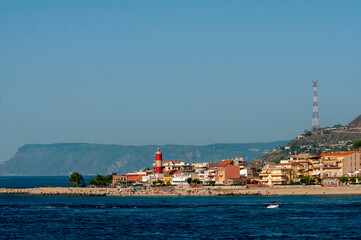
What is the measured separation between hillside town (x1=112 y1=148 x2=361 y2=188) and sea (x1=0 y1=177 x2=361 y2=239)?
170 ft

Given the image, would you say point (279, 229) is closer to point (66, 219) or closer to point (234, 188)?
point (66, 219)

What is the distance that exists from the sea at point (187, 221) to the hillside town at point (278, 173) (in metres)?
51.8

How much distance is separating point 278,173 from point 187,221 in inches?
3246

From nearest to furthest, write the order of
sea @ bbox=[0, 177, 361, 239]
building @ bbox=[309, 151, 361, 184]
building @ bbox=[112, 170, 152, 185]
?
sea @ bbox=[0, 177, 361, 239] → building @ bbox=[309, 151, 361, 184] → building @ bbox=[112, 170, 152, 185]

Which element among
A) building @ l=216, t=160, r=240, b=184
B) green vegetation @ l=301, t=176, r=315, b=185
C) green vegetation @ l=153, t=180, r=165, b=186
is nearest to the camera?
green vegetation @ l=301, t=176, r=315, b=185

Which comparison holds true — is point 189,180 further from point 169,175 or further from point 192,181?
point 169,175

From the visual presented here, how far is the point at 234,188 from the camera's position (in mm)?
148750

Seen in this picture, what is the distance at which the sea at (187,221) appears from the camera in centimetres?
6425

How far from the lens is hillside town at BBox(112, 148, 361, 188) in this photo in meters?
153

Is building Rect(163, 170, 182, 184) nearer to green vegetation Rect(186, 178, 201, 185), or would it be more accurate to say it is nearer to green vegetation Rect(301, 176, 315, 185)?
green vegetation Rect(186, 178, 201, 185)

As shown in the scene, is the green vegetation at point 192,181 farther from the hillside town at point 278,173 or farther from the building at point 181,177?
the building at point 181,177

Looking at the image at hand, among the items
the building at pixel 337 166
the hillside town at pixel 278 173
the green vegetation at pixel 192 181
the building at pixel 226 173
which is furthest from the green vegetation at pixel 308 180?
the green vegetation at pixel 192 181

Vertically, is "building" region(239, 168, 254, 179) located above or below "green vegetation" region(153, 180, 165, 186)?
above

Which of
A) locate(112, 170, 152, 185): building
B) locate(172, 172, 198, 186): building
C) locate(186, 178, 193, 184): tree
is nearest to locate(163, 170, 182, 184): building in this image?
locate(172, 172, 198, 186): building
